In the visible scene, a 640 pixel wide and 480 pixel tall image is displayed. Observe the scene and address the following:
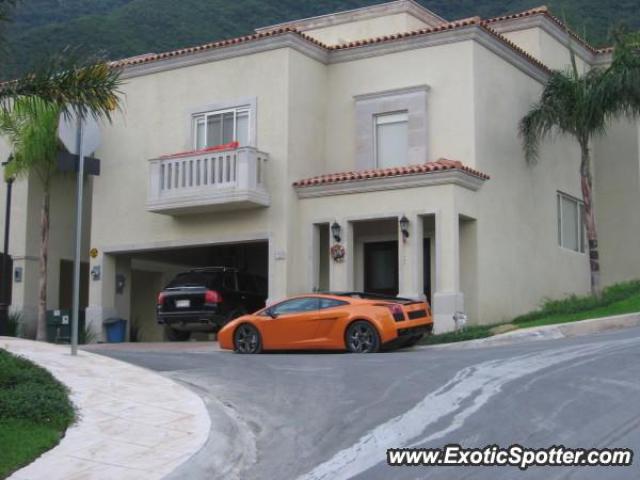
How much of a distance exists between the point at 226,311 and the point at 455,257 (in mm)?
5346

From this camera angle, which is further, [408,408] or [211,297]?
[211,297]

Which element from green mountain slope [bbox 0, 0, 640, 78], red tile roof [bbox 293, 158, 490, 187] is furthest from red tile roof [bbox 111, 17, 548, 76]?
green mountain slope [bbox 0, 0, 640, 78]

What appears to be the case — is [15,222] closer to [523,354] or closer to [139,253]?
[139,253]

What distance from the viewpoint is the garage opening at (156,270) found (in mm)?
28359

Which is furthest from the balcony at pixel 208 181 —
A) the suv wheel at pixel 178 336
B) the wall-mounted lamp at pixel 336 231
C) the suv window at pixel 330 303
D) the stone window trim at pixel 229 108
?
the suv window at pixel 330 303

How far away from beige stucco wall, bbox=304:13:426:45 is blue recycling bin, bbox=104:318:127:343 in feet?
31.3

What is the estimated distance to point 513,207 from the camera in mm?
25672

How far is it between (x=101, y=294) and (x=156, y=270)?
11.2ft

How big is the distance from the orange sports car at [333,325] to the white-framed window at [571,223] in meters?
8.13

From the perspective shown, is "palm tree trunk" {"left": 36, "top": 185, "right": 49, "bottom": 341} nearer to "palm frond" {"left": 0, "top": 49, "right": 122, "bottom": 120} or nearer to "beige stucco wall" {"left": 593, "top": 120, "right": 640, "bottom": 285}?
"palm frond" {"left": 0, "top": 49, "right": 122, "bottom": 120}

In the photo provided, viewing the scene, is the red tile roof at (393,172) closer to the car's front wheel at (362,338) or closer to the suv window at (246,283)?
the suv window at (246,283)

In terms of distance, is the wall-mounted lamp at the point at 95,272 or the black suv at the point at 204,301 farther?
the wall-mounted lamp at the point at 95,272

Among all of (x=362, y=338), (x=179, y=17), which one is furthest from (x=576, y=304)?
(x=179, y=17)

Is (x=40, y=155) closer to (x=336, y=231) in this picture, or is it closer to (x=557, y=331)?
(x=336, y=231)
